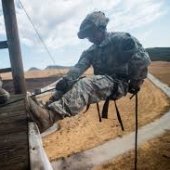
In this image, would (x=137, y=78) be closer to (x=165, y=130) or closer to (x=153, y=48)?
(x=165, y=130)

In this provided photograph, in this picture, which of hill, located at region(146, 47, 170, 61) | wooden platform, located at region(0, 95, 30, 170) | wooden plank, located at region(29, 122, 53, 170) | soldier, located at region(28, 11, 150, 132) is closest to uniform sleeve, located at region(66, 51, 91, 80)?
soldier, located at region(28, 11, 150, 132)

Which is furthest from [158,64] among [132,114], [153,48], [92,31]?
[92,31]

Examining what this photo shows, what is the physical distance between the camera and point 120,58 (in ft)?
17.4

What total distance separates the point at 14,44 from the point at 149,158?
6.08 meters

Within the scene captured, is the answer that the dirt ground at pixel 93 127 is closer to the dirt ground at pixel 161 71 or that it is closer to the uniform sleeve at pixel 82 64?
the uniform sleeve at pixel 82 64

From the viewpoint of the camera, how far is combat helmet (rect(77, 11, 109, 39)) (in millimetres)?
5359

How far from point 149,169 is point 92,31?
16.7 ft

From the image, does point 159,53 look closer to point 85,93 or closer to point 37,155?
point 85,93

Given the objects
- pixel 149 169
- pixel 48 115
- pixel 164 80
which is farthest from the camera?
pixel 164 80

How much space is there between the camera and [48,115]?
3.48 metres

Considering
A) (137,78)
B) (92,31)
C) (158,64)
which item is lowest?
(158,64)

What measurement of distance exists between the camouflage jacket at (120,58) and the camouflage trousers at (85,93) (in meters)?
0.30

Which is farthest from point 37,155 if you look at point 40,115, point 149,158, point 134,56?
point 149,158

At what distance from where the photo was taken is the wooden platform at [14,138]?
205 centimetres
